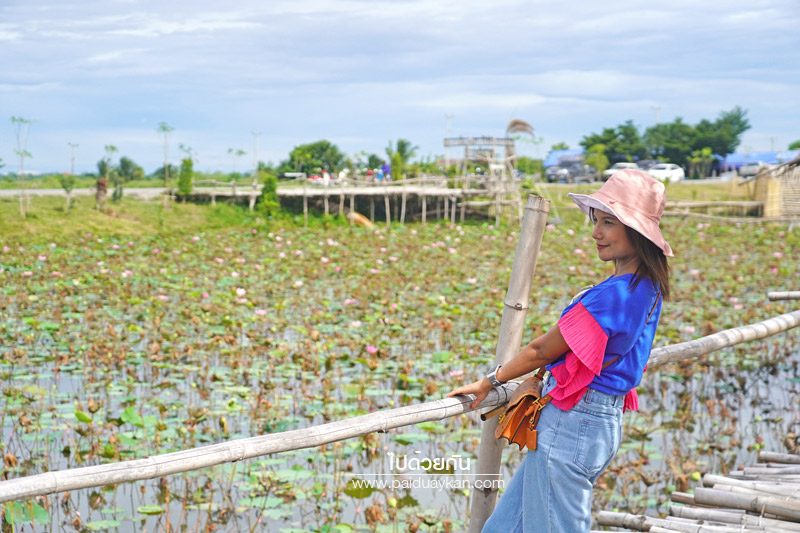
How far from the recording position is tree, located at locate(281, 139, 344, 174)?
3146 centimetres

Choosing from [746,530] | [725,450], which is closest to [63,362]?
[725,450]

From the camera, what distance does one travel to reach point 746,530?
3012 mm

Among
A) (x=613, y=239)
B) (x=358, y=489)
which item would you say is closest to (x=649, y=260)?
(x=613, y=239)

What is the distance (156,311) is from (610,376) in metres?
6.25

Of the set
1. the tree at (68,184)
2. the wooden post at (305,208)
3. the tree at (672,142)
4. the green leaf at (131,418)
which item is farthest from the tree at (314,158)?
the green leaf at (131,418)

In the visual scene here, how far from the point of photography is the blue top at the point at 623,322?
78.4 inches

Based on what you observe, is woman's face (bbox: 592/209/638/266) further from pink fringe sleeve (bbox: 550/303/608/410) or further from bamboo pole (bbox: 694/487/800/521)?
bamboo pole (bbox: 694/487/800/521)

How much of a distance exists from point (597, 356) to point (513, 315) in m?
0.59

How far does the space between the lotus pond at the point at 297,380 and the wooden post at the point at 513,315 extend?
2.38ft

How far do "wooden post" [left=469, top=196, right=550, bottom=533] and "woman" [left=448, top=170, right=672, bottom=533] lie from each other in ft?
1.25

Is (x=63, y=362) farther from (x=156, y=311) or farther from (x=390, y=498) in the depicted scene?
(x=390, y=498)

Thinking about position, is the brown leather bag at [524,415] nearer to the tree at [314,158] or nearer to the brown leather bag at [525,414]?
the brown leather bag at [525,414]

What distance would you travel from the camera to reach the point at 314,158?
32969 mm

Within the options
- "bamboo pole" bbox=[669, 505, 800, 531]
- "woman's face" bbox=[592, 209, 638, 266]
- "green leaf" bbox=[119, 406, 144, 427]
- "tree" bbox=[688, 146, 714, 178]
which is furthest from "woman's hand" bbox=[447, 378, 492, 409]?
"tree" bbox=[688, 146, 714, 178]
